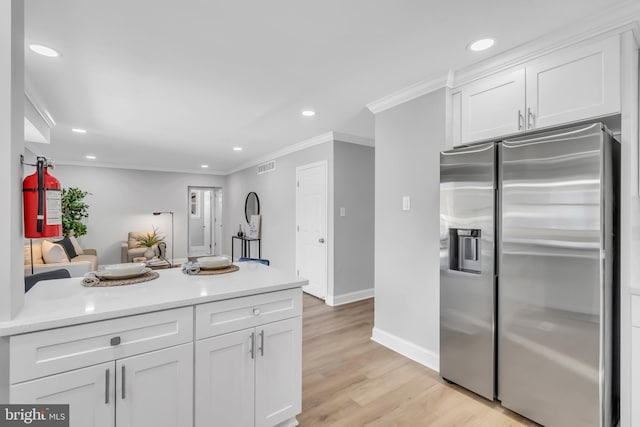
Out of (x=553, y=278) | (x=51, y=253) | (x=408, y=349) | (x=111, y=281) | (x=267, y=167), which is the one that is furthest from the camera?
(x=267, y=167)

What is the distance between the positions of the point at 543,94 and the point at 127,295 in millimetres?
2745

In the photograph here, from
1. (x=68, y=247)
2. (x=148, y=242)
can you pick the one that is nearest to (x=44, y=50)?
(x=68, y=247)

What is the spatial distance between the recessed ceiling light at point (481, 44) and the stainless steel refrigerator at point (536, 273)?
683 millimetres

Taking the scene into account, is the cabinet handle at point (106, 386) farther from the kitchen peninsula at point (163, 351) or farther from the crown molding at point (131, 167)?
the crown molding at point (131, 167)

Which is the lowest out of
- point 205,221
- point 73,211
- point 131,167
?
point 205,221

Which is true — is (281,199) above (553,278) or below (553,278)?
above

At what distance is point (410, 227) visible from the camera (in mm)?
2801

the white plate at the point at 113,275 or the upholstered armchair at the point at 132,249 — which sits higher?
the white plate at the point at 113,275

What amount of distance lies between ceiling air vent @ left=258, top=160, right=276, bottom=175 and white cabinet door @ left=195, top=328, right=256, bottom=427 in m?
4.51

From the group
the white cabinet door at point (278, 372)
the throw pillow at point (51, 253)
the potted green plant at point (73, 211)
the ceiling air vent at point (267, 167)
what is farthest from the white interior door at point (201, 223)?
the white cabinet door at point (278, 372)

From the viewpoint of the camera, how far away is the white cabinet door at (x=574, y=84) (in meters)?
1.74

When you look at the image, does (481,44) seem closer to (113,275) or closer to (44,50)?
Result: (113,275)

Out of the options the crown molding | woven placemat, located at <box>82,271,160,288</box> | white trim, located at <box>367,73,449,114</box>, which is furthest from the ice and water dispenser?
the crown molding
